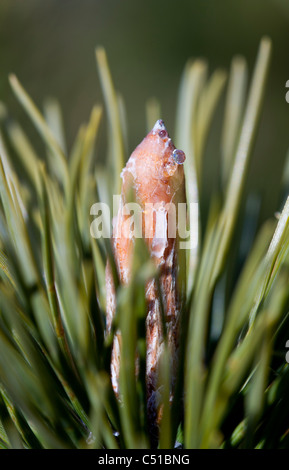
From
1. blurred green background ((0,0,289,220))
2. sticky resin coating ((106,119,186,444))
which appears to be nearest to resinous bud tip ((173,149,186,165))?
sticky resin coating ((106,119,186,444))

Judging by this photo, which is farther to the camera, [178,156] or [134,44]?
[134,44]

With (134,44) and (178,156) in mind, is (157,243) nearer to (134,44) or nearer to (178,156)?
(178,156)

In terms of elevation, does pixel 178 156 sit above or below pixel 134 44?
below

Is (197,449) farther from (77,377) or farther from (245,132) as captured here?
(245,132)

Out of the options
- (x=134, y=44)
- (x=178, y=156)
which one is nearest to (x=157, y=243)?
(x=178, y=156)

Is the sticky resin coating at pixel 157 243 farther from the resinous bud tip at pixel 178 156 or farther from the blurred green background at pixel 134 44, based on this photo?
the blurred green background at pixel 134 44

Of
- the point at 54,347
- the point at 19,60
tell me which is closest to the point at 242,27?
the point at 19,60

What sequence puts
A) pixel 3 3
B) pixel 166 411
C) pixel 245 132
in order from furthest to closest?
pixel 3 3, pixel 245 132, pixel 166 411

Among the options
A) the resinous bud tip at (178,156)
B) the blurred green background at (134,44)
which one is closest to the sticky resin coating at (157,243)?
the resinous bud tip at (178,156)

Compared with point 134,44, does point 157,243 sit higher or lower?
lower
